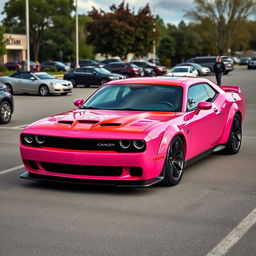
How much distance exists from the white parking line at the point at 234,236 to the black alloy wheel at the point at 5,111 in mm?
10591

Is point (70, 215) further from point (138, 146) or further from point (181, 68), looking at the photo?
point (181, 68)

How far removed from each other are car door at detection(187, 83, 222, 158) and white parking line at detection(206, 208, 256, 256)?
2120 millimetres

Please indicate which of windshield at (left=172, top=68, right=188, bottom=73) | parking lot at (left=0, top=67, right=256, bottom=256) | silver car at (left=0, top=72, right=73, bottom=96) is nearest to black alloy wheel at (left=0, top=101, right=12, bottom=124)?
parking lot at (left=0, top=67, right=256, bottom=256)

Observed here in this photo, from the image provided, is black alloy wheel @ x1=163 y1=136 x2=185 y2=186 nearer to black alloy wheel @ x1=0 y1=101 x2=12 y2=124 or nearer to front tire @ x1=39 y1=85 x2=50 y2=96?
black alloy wheel @ x1=0 y1=101 x2=12 y2=124

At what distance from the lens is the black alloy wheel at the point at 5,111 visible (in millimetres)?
15977

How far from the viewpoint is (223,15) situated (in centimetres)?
11938

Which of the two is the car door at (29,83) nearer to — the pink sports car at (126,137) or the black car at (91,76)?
the black car at (91,76)

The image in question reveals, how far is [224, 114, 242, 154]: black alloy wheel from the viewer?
395 inches

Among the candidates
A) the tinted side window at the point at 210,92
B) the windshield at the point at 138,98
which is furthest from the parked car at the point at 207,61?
the windshield at the point at 138,98

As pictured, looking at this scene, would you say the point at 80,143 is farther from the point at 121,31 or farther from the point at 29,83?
the point at 121,31

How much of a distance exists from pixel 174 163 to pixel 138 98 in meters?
1.29

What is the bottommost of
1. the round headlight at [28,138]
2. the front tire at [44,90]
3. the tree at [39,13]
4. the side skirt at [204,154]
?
the front tire at [44,90]

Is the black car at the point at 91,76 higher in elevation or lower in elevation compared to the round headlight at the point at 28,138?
lower

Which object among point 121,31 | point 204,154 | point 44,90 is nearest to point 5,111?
point 204,154
